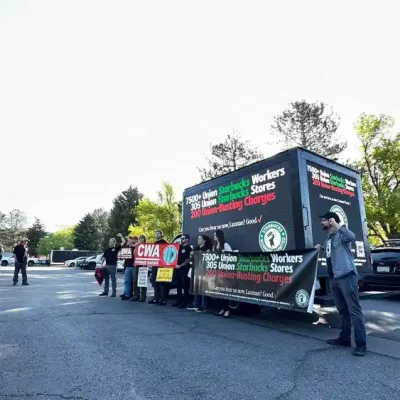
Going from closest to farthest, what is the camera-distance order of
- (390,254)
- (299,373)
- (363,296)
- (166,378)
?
(166,378), (299,373), (363,296), (390,254)

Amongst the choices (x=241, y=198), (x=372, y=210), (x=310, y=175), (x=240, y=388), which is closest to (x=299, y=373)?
(x=240, y=388)

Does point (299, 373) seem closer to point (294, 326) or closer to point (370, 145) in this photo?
point (294, 326)

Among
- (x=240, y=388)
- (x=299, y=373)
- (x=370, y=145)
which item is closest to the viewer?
(x=240, y=388)

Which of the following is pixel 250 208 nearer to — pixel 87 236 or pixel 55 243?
pixel 87 236

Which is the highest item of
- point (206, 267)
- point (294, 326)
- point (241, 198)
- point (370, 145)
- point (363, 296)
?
point (370, 145)

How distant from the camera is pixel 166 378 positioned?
10.5 feet

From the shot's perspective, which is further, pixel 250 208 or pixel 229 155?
pixel 229 155

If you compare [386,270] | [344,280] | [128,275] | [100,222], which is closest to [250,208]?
[344,280]

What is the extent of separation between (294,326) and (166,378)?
326 centimetres

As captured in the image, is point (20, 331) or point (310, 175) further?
point (310, 175)

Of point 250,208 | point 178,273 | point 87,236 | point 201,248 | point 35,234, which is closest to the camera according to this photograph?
point 250,208

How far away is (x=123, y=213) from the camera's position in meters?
54.5

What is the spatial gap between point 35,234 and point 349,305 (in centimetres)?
9058

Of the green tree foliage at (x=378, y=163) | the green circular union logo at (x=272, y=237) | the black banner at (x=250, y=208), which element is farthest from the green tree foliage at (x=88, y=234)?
the green circular union logo at (x=272, y=237)
